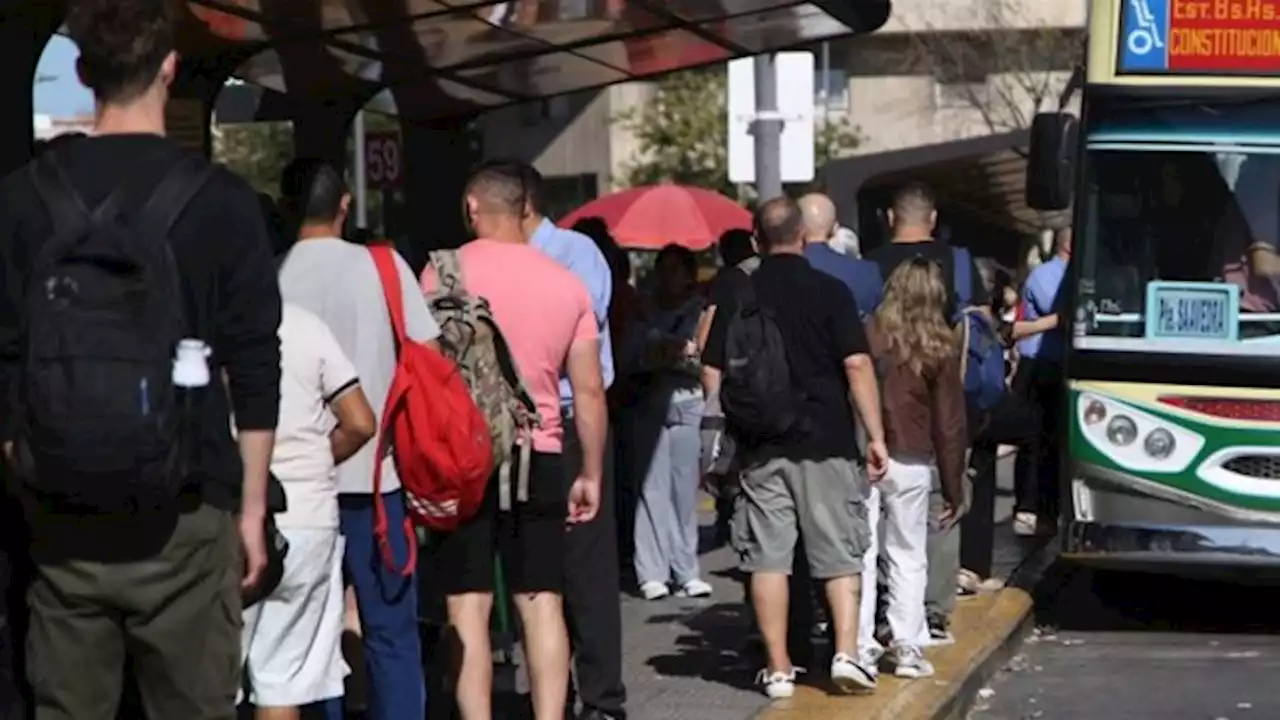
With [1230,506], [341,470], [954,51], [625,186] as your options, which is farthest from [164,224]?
[954,51]

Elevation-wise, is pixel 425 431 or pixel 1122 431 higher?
pixel 425 431

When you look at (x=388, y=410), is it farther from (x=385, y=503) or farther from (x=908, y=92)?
(x=908, y=92)

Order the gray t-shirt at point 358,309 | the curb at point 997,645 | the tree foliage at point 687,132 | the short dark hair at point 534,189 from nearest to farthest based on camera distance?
the gray t-shirt at point 358,309 < the short dark hair at point 534,189 < the curb at point 997,645 < the tree foliage at point 687,132

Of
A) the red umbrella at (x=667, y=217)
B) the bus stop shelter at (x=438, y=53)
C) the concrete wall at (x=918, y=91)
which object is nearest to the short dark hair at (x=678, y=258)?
the bus stop shelter at (x=438, y=53)

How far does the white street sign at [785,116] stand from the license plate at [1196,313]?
3.89 meters

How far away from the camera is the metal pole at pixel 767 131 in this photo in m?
14.6

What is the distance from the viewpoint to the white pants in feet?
31.7

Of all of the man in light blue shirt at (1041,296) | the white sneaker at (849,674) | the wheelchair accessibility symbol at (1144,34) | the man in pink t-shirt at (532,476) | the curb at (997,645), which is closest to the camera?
the man in pink t-shirt at (532,476)

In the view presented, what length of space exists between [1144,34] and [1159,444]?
1929mm

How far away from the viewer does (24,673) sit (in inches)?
191

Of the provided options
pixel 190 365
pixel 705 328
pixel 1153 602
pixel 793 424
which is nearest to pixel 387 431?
pixel 793 424

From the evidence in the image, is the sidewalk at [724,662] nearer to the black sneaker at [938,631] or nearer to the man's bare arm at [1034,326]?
the black sneaker at [938,631]

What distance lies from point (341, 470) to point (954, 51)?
37735 millimetres

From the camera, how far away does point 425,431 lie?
6973mm
